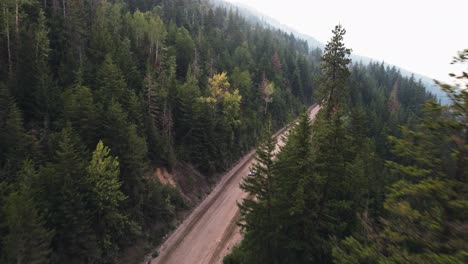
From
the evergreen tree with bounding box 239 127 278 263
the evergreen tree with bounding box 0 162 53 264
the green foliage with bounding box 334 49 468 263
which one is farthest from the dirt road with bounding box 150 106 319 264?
the green foliage with bounding box 334 49 468 263

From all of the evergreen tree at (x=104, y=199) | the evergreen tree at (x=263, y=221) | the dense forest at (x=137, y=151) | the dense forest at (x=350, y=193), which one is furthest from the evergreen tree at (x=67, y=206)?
the evergreen tree at (x=263, y=221)

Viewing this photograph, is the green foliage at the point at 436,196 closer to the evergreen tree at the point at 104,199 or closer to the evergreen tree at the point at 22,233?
the evergreen tree at the point at 22,233

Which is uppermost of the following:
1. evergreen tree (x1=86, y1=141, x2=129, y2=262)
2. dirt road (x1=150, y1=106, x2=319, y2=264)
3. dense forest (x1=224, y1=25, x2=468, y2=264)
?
dense forest (x1=224, y1=25, x2=468, y2=264)

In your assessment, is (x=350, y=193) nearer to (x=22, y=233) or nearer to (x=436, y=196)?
(x=436, y=196)

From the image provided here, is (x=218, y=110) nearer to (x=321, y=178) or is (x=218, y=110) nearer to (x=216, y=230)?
(x=216, y=230)

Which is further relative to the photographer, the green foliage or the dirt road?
the dirt road

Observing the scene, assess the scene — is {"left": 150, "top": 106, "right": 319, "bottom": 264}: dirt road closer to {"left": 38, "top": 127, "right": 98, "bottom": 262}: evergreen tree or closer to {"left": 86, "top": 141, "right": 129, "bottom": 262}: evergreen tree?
{"left": 86, "top": 141, "right": 129, "bottom": 262}: evergreen tree

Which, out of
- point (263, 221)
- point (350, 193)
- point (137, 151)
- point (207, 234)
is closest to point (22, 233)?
point (137, 151)

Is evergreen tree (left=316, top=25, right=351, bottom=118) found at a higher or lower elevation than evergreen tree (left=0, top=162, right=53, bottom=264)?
higher

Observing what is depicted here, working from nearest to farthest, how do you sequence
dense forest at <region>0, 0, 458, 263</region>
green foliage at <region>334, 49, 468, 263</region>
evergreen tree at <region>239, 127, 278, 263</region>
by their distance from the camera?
1. green foliage at <region>334, 49, 468, 263</region>
2. dense forest at <region>0, 0, 458, 263</region>
3. evergreen tree at <region>239, 127, 278, 263</region>
